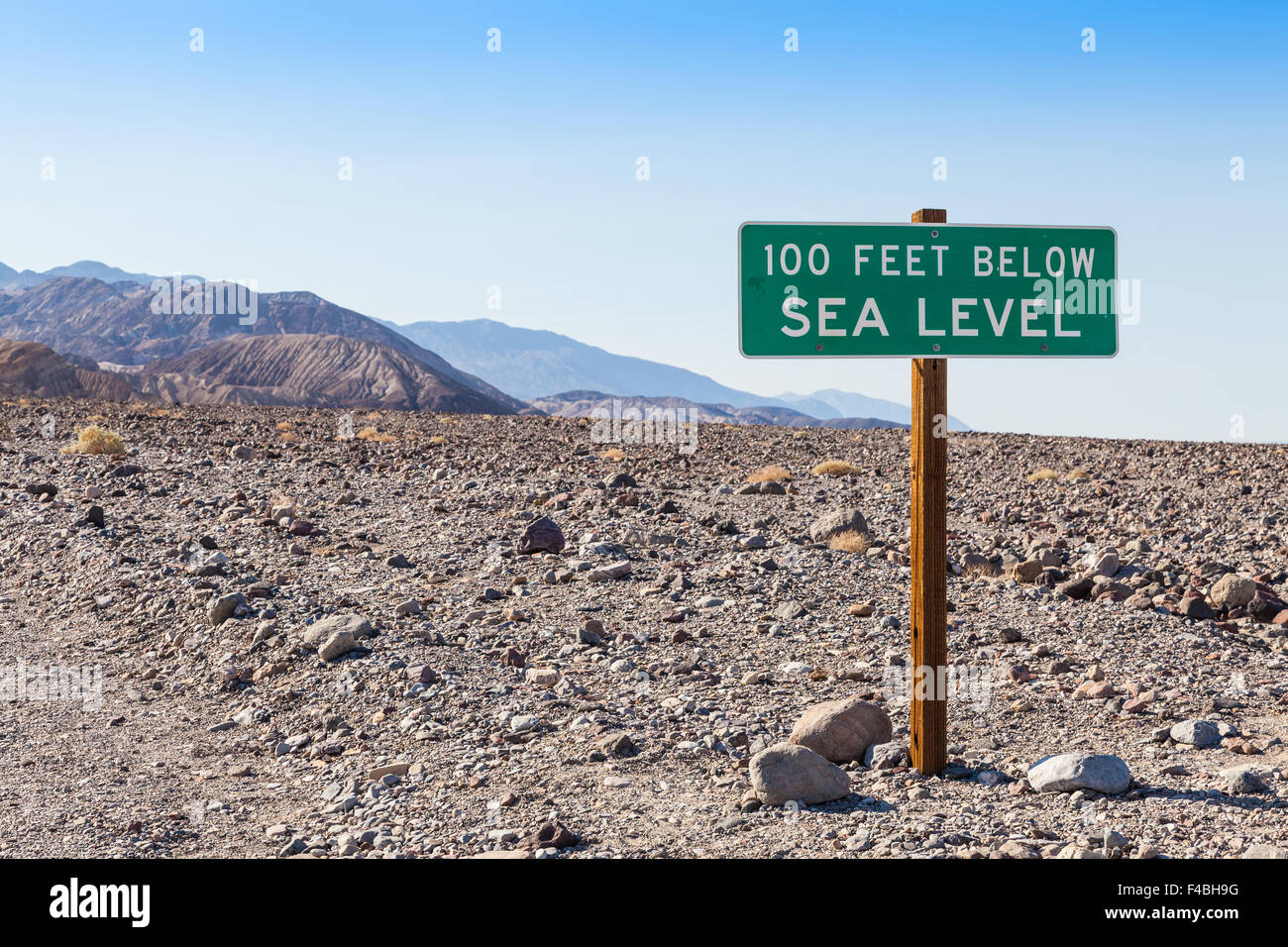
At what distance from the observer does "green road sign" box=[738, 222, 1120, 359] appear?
569 cm

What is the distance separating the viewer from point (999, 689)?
769cm

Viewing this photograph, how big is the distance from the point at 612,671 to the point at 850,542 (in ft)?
17.0

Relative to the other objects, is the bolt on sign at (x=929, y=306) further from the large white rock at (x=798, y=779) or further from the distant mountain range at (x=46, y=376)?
the distant mountain range at (x=46, y=376)

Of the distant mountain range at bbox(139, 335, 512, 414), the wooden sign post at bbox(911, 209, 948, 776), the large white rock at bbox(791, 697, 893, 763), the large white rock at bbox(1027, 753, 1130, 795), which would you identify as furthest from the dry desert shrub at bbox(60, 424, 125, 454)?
the distant mountain range at bbox(139, 335, 512, 414)

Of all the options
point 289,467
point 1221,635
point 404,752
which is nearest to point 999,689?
point 1221,635

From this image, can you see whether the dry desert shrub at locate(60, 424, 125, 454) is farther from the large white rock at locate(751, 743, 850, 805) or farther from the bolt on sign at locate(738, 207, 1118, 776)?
the large white rock at locate(751, 743, 850, 805)

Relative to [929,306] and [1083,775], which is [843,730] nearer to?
[1083,775]

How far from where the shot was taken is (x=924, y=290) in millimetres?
5738

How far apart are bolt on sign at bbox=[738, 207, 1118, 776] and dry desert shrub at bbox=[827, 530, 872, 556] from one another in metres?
6.42

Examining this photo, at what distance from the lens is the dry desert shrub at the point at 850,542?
12.3 metres

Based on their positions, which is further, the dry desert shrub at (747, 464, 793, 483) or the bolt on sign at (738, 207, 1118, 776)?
the dry desert shrub at (747, 464, 793, 483)

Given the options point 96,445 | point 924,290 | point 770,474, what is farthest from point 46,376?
point 924,290

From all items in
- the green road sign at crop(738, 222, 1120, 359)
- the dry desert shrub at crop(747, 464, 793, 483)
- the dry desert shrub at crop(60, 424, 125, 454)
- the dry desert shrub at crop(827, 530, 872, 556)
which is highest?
the green road sign at crop(738, 222, 1120, 359)

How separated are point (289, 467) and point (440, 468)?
2.69 m
